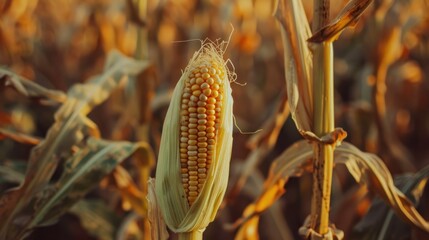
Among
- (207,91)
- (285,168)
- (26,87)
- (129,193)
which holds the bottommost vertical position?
(129,193)

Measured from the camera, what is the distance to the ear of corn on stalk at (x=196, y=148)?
179 cm

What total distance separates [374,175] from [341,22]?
0.67m

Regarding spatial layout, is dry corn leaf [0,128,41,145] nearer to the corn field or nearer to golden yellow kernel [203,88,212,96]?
the corn field

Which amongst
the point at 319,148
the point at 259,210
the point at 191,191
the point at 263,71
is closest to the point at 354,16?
the point at 319,148

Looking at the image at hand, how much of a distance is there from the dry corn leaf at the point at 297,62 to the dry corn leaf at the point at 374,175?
0.37 meters

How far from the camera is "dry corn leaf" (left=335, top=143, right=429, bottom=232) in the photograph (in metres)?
2.38

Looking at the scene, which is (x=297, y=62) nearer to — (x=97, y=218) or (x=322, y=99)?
(x=322, y=99)

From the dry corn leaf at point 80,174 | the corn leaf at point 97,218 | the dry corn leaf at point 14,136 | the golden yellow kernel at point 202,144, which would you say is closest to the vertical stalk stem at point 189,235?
the golden yellow kernel at point 202,144

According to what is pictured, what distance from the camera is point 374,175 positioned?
7.80ft

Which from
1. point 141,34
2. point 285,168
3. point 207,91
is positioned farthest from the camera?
point 141,34

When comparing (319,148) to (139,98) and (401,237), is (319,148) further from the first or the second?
(139,98)

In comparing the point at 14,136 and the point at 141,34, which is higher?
the point at 141,34

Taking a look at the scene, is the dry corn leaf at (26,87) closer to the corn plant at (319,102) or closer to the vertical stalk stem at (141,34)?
the vertical stalk stem at (141,34)

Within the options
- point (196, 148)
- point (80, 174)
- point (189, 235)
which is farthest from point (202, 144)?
point (80, 174)
